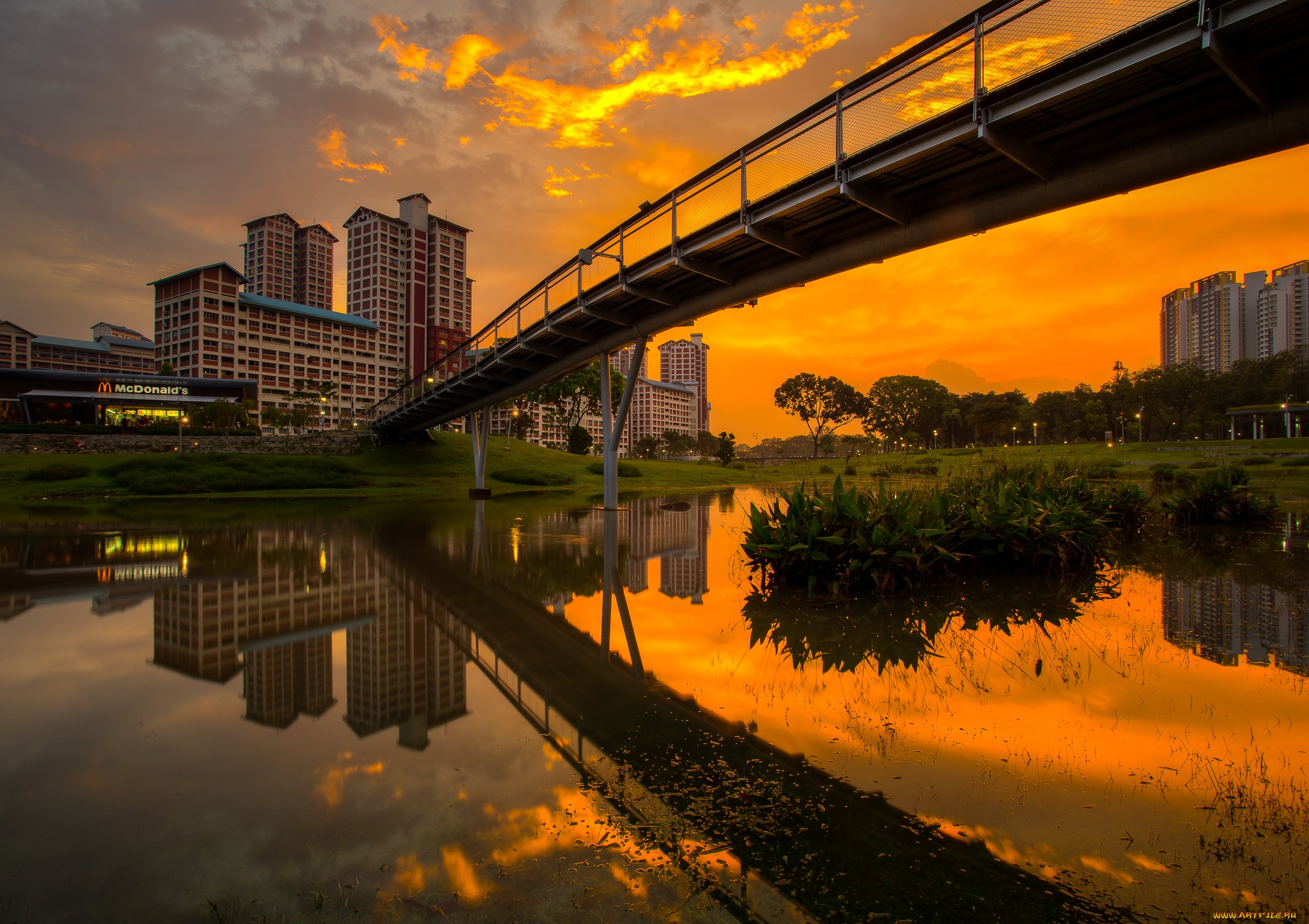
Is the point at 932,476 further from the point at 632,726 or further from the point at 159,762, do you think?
the point at 159,762

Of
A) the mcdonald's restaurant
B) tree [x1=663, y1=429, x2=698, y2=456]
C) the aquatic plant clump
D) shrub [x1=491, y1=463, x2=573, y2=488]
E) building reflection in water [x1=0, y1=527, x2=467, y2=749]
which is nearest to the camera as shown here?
building reflection in water [x1=0, y1=527, x2=467, y2=749]

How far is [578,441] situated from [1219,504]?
6053 cm

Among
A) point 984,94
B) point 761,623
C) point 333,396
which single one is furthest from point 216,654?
point 333,396

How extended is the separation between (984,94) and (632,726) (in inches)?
406

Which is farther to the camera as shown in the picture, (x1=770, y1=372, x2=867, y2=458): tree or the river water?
(x1=770, y1=372, x2=867, y2=458): tree

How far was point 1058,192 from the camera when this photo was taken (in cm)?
1045

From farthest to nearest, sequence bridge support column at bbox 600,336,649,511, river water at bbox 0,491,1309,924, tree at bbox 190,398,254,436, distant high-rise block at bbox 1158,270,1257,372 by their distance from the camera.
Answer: distant high-rise block at bbox 1158,270,1257,372, tree at bbox 190,398,254,436, bridge support column at bbox 600,336,649,511, river water at bbox 0,491,1309,924

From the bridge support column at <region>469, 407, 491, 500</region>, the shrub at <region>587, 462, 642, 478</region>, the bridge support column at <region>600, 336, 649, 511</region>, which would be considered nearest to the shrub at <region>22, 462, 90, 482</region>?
the bridge support column at <region>469, 407, 491, 500</region>

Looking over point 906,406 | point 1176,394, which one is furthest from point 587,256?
point 1176,394

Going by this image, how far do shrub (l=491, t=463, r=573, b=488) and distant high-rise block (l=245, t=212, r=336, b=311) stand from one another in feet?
535

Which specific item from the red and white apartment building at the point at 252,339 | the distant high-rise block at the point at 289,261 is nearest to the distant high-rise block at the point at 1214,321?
the red and white apartment building at the point at 252,339

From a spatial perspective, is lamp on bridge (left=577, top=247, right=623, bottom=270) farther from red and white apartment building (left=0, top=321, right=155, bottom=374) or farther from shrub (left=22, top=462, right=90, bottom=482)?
red and white apartment building (left=0, top=321, right=155, bottom=374)

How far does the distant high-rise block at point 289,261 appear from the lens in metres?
173

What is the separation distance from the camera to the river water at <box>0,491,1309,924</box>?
239 centimetres
